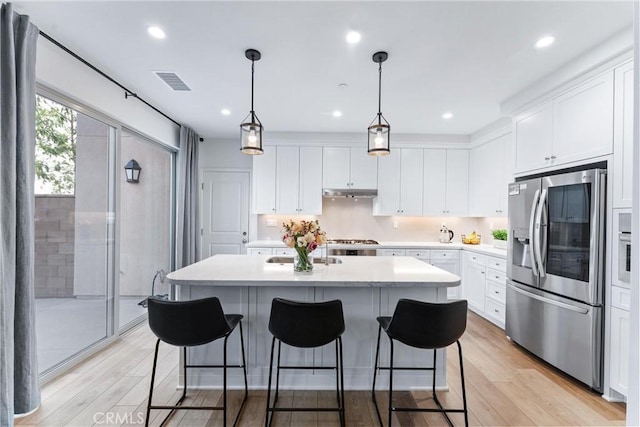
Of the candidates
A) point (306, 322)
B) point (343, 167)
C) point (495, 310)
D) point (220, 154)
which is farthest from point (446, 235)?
point (220, 154)

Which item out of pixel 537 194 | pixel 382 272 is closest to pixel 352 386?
pixel 382 272

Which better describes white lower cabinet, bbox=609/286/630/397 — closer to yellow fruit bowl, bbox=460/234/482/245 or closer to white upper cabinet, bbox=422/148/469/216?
yellow fruit bowl, bbox=460/234/482/245

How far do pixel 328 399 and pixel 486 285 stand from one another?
2691 millimetres

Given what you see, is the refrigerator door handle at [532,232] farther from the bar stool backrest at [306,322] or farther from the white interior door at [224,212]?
the white interior door at [224,212]

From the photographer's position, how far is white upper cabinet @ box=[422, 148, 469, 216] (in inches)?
193

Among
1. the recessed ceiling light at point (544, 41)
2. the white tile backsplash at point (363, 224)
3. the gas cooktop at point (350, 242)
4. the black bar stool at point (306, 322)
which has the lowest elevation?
the black bar stool at point (306, 322)

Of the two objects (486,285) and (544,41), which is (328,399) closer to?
(486,285)

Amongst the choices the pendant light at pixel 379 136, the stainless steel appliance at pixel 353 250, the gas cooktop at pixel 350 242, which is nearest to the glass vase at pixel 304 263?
the pendant light at pixel 379 136

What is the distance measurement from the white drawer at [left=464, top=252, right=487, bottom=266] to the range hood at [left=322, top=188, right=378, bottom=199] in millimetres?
1624

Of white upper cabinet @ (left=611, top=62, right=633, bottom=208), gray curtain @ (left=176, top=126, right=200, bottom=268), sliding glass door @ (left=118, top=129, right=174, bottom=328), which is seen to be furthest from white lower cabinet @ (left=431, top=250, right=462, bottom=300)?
sliding glass door @ (left=118, top=129, right=174, bottom=328)

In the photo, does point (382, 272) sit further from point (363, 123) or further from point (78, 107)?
point (78, 107)

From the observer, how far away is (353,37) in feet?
7.29

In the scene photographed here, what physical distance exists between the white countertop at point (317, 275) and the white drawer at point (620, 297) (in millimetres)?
1183

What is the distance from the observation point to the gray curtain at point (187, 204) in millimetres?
4344
